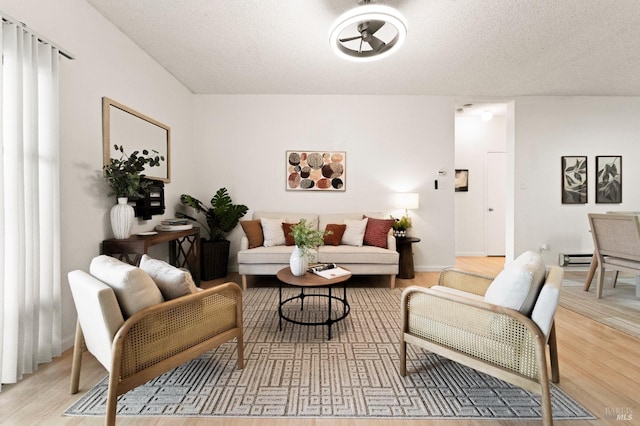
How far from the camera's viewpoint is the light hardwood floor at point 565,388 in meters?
1.40

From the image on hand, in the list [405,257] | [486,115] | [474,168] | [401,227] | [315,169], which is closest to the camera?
[405,257]

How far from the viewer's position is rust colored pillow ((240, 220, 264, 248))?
3.79 metres

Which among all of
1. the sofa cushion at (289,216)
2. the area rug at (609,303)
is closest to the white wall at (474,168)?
the area rug at (609,303)

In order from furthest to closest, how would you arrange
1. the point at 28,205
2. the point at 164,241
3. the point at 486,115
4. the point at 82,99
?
the point at 486,115 < the point at 164,241 < the point at 82,99 < the point at 28,205

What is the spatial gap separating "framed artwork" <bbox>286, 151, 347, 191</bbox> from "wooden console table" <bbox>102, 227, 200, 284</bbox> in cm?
169

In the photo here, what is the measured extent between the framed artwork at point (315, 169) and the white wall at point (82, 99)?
222 centimetres


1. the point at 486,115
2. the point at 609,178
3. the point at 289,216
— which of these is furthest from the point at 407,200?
the point at 609,178

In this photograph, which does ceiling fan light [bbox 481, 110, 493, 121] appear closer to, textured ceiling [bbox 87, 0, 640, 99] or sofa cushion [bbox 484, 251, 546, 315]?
textured ceiling [bbox 87, 0, 640, 99]

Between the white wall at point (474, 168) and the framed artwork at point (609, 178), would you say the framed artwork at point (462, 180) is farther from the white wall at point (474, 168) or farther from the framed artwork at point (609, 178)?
the framed artwork at point (609, 178)

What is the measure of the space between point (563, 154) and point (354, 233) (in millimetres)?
3782

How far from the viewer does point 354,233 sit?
12.7 feet

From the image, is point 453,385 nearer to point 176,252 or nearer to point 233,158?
point 176,252

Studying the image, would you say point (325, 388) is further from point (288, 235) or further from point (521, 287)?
point (288, 235)

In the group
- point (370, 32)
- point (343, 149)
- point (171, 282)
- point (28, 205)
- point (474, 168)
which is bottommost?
point (171, 282)
